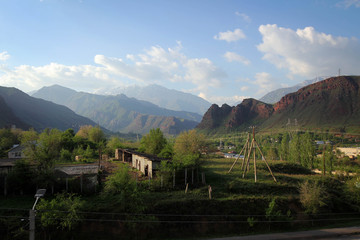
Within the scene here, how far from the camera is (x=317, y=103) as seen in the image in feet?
465

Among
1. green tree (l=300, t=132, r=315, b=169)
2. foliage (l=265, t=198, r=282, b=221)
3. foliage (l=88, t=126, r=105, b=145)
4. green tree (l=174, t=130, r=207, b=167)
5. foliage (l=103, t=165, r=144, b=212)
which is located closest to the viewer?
foliage (l=103, t=165, r=144, b=212)

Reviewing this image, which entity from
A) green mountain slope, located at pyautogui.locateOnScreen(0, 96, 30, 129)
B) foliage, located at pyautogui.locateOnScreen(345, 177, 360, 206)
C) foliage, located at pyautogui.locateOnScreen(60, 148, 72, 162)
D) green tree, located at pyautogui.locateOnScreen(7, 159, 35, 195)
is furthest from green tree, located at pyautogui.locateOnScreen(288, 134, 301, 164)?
green mountain slope, located at pyautogui.locateOnScreen(0, 96, 30, 129)

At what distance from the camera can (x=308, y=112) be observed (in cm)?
13812

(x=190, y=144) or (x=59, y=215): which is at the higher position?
(x=190, y=144)

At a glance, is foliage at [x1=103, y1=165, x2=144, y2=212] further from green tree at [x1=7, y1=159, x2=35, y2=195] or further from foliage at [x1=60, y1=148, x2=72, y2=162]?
foliage at [x1=60, y1=148, x2=72, y2=162]

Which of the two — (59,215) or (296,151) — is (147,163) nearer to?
(59,215)

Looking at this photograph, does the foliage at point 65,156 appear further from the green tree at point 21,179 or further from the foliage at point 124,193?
the foliage at point 124,193

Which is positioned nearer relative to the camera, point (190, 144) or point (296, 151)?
point (190, 144)

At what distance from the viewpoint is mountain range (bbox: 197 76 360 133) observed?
11999 centimetres

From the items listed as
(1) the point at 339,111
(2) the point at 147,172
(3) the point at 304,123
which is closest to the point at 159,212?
(2) the point at 147,172

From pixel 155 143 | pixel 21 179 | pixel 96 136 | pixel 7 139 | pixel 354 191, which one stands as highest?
pixel 96 136

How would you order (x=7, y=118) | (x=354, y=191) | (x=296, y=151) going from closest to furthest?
→ (x=354, y=191)
(x=296, y=151)
(x=7, y=118)

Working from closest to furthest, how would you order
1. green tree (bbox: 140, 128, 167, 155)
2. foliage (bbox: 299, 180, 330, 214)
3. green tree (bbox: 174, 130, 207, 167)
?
foliage (bbox: 299, 180, 330, 214) < green tree (bbox: 174, 130, 207, 167) < green tree (bbox: 140, 128, 167, 155)

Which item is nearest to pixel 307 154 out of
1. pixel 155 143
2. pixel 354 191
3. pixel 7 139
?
pixel 354 191
